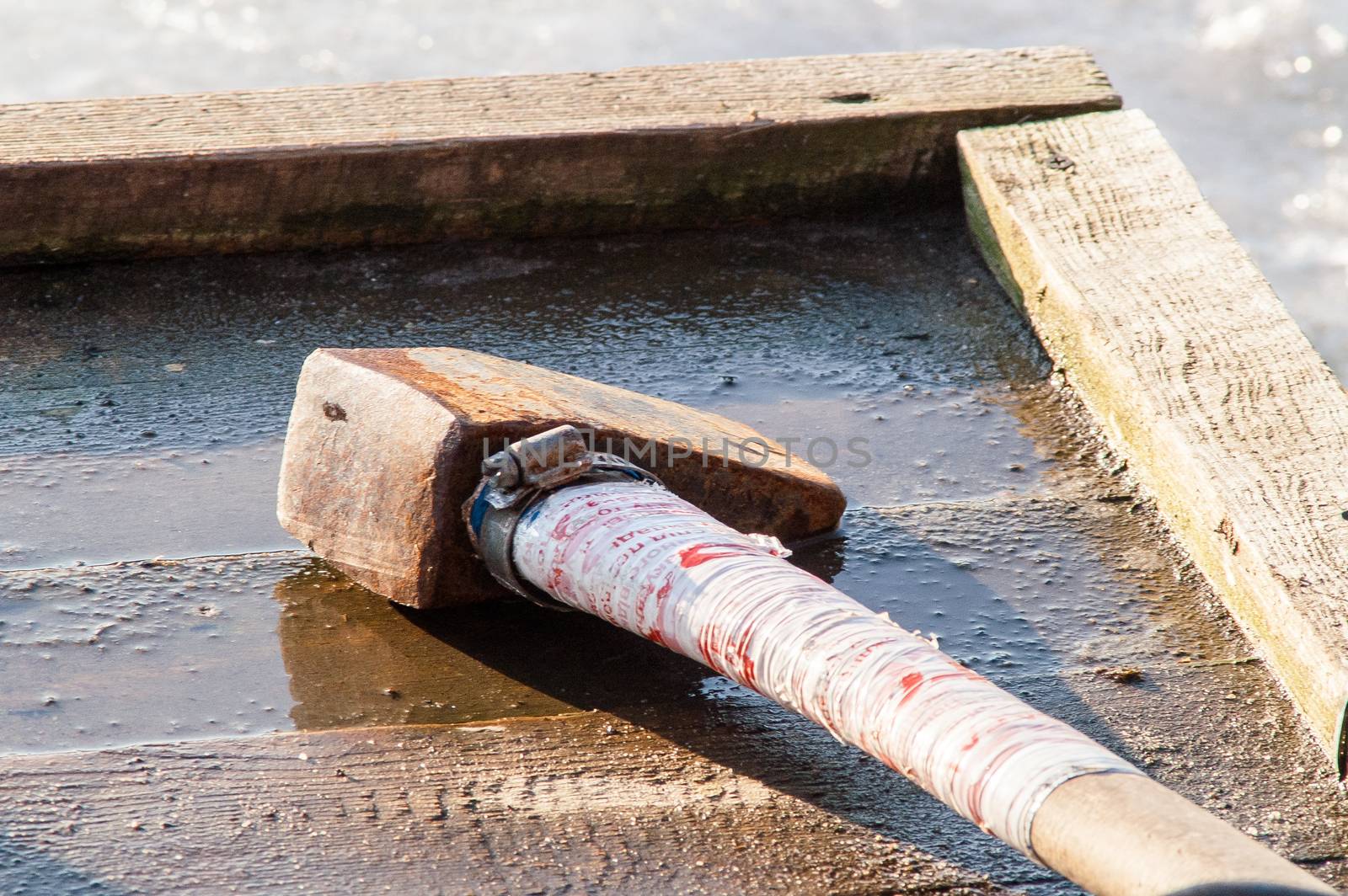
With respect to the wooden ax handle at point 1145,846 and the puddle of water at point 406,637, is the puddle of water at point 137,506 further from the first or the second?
the wooden ax handle at point 1145,846

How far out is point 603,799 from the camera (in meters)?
1.63

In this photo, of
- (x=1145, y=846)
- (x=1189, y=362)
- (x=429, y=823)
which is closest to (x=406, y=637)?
(x=429, y=823)

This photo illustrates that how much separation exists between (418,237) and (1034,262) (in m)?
1.34

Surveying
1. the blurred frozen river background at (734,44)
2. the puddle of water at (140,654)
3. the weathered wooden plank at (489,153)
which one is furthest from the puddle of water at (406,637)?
the blurred frozen river background at (734,44)

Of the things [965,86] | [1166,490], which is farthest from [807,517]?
[965,86]

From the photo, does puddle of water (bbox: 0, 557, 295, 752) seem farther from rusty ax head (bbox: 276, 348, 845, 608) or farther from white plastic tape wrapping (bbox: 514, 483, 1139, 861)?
white plastic tape wrapping (bbox: 514, 483, 1139, 861)

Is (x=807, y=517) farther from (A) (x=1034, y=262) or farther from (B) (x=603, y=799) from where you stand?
A: (A) (x=1034, y=262)

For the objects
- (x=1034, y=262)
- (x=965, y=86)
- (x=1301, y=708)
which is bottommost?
(x=1301, y=708)

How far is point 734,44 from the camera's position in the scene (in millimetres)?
9539

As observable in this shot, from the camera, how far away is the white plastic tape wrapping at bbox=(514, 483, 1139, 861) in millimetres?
1405

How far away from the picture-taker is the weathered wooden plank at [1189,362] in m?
1.84

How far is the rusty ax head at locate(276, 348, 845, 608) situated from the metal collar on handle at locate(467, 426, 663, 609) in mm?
37

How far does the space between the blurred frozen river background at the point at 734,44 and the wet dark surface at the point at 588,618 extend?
18.0 feet

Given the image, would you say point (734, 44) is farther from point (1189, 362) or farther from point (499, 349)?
point (1189, 362)
